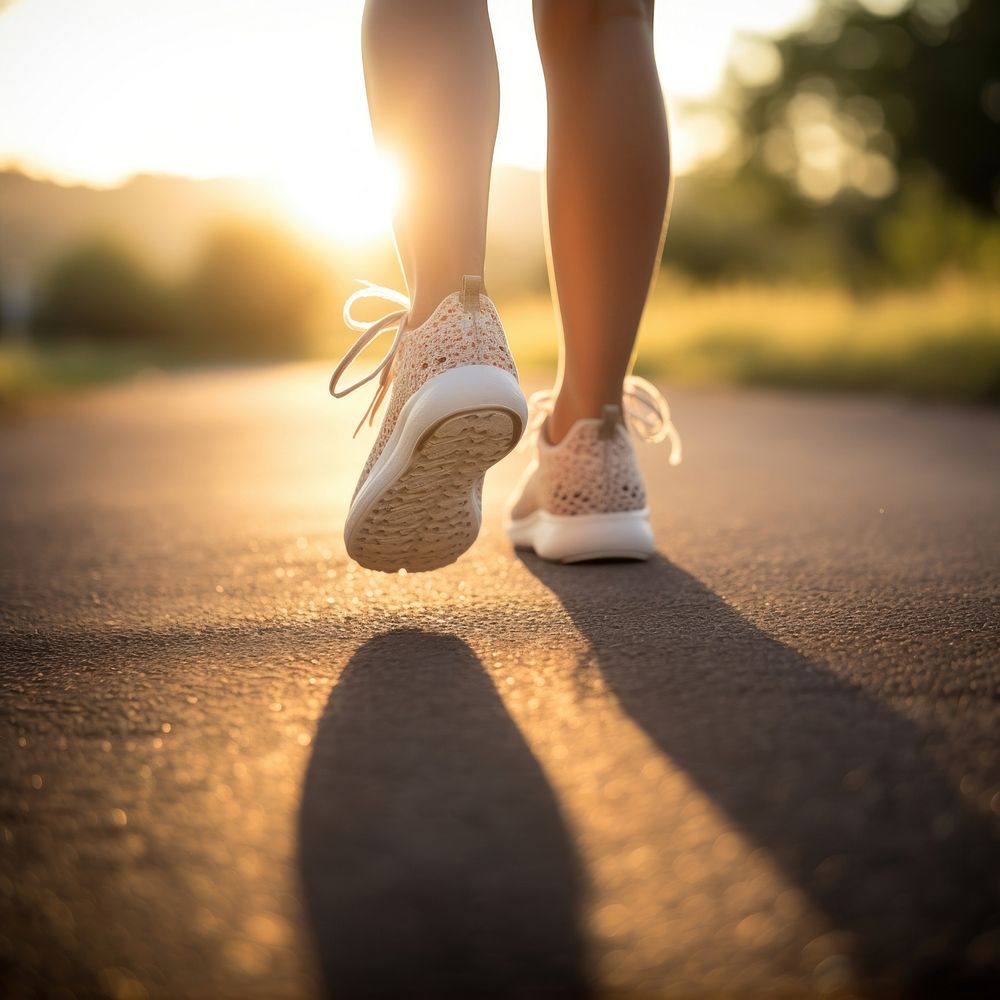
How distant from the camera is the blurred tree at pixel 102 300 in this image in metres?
28.6

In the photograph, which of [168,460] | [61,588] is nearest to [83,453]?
[168,460]

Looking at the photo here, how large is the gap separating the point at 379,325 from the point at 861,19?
3160cm

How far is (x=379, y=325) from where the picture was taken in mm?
1590

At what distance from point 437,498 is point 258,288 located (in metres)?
26.3

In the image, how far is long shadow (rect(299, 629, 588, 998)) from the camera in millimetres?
630

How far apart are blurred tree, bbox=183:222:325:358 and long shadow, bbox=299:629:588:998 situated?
1010 inches

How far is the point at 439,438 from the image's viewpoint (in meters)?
Result: 1.31

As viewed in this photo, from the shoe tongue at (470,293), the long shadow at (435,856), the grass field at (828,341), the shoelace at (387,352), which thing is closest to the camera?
the long shadow at (435,856)

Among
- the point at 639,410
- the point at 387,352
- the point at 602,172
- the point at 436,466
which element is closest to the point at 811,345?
the point at 639,410

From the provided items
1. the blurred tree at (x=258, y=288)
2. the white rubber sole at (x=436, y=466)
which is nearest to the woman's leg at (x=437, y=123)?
the white rubber sole at (x=436, y=466)

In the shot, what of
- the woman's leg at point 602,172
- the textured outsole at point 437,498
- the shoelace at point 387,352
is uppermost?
the woman's leg at point 602,172

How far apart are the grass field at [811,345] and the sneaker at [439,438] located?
211 inches

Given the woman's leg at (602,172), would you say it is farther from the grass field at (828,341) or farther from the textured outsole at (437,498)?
the grass field at (828,341)

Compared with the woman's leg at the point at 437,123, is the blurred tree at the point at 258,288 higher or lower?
lower
